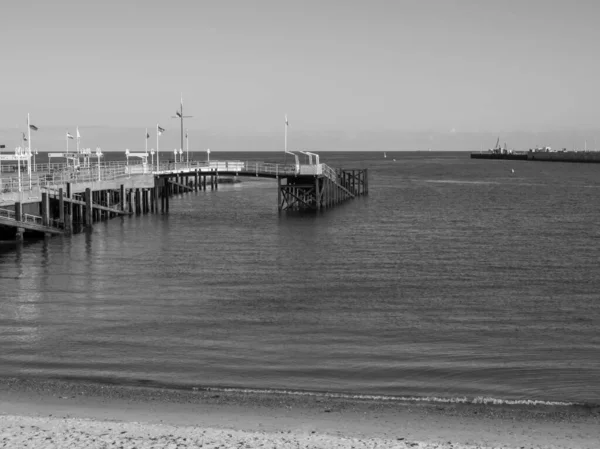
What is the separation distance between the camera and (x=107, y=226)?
5319cm

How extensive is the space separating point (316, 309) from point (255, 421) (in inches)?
459

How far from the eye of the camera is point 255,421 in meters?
15.2

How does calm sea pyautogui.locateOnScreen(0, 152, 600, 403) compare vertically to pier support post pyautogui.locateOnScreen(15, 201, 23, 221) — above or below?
below

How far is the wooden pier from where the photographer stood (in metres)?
45.0

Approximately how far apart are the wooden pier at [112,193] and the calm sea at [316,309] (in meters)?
2.34

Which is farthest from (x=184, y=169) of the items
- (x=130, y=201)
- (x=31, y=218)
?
(x=31, y=218)

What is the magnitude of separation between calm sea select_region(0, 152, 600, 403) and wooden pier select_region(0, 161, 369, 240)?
92.2 inches

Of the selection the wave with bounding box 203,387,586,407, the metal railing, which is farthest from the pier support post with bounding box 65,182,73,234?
the wave with bounding box 203,387,586,407

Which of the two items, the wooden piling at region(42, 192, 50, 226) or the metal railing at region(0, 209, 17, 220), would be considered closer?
the metal railing at region(0, 209, 17, 220)

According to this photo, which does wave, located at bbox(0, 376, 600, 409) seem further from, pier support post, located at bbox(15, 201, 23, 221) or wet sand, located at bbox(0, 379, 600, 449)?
pier support post, located at bbox(15, 201, 23, 221)

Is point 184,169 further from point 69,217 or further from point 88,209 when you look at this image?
point 69,217

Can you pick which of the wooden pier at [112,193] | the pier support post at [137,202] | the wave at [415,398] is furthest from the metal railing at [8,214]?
the wave at [415,398]

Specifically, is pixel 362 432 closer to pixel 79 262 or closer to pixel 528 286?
pixel 528 286

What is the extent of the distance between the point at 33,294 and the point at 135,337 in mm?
8108
